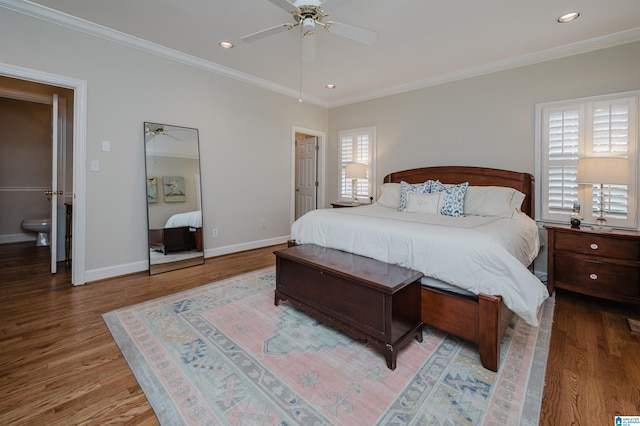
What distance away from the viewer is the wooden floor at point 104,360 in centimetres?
141

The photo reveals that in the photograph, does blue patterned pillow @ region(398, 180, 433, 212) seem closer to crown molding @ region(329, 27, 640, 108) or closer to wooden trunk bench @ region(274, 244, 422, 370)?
wooden trunk bench @ region(274, 244, 422, 370)

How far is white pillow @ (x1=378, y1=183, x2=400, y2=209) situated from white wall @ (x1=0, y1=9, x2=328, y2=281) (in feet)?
6.05

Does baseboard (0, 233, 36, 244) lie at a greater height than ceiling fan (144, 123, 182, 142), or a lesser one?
lesser

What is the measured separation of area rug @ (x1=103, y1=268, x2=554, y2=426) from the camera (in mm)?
1400

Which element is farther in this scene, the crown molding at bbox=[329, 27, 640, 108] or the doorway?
the doorway

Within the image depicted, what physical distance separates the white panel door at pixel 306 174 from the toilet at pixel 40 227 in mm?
4318

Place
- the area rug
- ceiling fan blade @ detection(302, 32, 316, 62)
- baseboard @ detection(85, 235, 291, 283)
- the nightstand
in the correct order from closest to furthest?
1. the area rug
2. the nightstand
3. ceiling fan blade @ detection(302, 32, 316, 62)
4. baseboard @ detection(85, 235, 291, 283)

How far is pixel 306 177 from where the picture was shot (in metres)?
6.00

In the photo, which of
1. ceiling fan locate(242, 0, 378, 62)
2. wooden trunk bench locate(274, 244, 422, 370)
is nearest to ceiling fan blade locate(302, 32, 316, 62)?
ceiling fan locate(242, 0, 378, 62)

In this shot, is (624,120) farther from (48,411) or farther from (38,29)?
(38,29)

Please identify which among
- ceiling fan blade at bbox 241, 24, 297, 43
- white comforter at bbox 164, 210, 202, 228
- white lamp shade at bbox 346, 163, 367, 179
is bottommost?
white comforter at bbox 164, 210, 202, 228

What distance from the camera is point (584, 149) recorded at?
306cm

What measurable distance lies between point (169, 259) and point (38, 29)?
2.60 meters

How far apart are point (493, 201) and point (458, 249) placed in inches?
61.9
